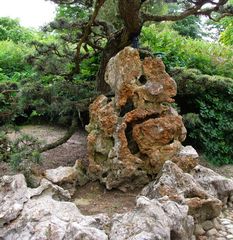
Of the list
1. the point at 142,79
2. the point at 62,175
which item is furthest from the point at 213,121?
the point at 62,175

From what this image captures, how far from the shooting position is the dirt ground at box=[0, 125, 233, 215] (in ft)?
12.1

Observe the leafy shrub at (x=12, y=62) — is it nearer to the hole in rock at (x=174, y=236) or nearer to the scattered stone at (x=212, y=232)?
the scattered stone at (x=212, y=232)

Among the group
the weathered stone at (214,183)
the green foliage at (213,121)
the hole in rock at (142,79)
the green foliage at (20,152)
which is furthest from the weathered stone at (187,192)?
the green foliage at (213,121)

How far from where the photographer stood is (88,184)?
413 cm

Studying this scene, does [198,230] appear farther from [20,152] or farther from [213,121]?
[213,121]

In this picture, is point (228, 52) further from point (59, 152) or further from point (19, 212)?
point (19, 212)

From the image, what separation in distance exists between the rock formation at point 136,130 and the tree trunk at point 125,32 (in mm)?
561

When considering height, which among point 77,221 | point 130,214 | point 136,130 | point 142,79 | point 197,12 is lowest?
point 77,221

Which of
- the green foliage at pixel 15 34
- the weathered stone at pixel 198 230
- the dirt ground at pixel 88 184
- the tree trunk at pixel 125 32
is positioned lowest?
the green foliage at pixel 15 34

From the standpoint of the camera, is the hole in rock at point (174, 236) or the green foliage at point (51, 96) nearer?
the hole in rock at point (174, 236)

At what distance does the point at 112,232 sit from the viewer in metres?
2.72

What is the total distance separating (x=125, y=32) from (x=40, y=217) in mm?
2516

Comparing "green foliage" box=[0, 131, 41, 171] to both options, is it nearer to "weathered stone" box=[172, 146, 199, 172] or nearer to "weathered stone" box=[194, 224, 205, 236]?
"weathered stone" box=[172, 146, 199, 172]

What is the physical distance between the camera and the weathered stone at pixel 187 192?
3.40m
